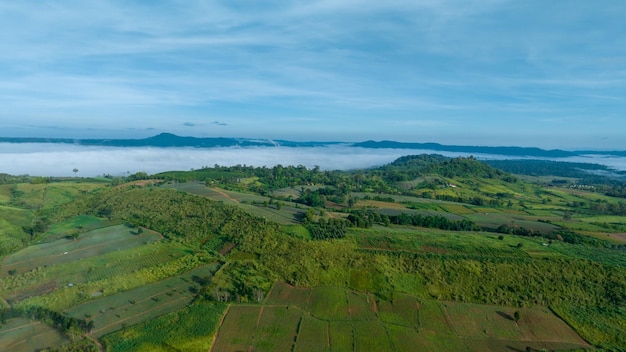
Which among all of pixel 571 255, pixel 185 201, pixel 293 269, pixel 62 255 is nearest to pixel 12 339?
pixel 62 255

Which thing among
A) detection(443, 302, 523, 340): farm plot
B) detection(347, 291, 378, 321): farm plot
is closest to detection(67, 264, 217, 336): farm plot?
detection(347, 291, 378, 321): farm plot

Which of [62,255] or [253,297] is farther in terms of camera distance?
[62,255]

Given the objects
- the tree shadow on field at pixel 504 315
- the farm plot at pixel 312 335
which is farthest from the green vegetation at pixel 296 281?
the farm plot at pixel 312 335

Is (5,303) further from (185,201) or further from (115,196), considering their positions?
(115,196)

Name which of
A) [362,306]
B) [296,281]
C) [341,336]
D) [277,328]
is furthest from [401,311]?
[277,328]

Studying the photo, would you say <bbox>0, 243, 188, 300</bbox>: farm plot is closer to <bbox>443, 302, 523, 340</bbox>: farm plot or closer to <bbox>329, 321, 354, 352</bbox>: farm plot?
<bbox>329, 321, 354, 352</bbox>: farm plot

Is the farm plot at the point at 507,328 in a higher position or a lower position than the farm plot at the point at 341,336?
higher

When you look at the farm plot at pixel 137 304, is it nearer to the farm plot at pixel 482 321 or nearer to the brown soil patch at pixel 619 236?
the farm plot at pixel 482 321
